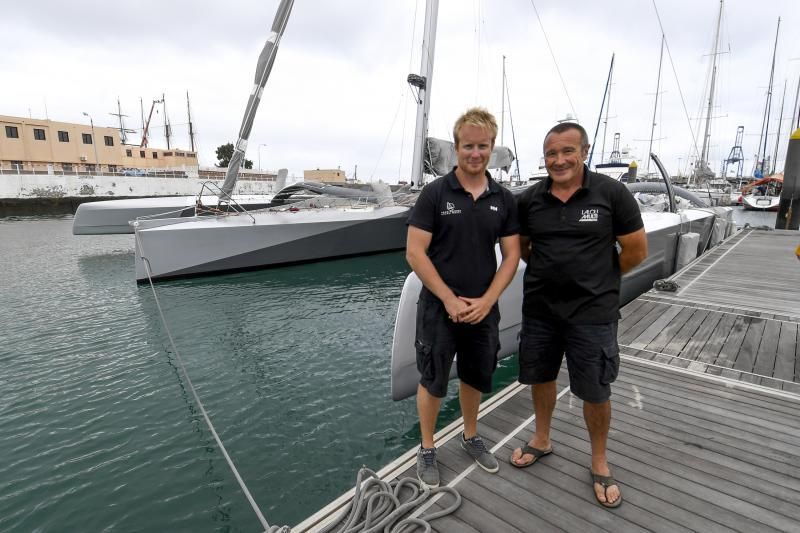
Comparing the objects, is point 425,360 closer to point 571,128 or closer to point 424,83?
point 571,128

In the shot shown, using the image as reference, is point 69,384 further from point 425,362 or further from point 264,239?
point 264,239

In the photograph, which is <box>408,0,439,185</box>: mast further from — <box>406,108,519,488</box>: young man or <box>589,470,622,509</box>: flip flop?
<box>589,470,622,509</box>: flip flop

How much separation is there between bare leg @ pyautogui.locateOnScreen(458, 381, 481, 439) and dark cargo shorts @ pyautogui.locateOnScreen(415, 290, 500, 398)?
115mm

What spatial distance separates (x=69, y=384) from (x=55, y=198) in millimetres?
29484

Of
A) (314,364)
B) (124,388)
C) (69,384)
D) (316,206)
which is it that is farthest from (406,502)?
(316,206)

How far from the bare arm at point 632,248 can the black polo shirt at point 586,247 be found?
0.09 feet

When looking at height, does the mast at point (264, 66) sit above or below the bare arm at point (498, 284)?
above

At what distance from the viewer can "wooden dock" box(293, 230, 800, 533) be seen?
1.81 metres

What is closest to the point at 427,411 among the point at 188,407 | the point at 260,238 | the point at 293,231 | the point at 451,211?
the point at 451,211

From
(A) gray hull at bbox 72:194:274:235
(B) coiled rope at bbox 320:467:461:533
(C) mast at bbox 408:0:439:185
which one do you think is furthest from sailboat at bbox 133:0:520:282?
(B) coiled rope at bbox 320:467:461:533

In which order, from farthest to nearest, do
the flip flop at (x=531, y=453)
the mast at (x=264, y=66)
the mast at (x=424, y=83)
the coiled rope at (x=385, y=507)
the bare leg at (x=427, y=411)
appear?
the mast at (x=424, y=83) → the mast at (x=264, y=66) → the flip flop at (x=531, y=453) → the bare leg at (x=427, y=411) → the coiled rope at (x=385, y=507)

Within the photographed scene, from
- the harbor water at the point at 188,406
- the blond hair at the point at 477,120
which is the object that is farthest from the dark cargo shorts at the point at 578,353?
the harbor water at the point at 188,406

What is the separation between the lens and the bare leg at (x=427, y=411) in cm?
203

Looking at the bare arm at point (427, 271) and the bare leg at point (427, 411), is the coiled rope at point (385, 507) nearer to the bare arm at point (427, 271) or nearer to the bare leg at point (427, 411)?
the bare leg at point (427, 411)
